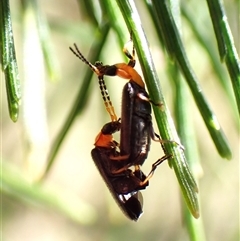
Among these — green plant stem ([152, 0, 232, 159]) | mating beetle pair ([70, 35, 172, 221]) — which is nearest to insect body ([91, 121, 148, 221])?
mating beetle pair ([70, 35, 172, 221])

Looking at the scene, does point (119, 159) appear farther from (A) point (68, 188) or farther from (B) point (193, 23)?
(A) point (68, 188)

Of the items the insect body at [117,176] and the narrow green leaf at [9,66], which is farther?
the insect body at [117,176]

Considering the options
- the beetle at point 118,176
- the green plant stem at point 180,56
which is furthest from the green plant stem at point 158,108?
the beetle at point 118,176

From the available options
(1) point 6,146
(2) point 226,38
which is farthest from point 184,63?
(1) point 6,146

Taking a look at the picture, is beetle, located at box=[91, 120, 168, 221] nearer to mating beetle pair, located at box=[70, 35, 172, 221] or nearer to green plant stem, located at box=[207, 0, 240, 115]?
mating beetle pair, located at box=[70, 35, 172, 221]

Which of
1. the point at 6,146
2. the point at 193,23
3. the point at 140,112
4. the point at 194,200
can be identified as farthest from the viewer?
the point at 6,146

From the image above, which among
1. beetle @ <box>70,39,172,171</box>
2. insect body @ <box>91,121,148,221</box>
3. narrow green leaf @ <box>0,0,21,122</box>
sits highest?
narrow green leaf @ <box>0,0,21,122</box>

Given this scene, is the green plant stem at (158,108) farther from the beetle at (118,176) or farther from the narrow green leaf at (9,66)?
the beetle at (118,176)

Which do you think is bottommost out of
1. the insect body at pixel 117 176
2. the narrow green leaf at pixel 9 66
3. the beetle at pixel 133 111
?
the insect body at pixel 117 176
